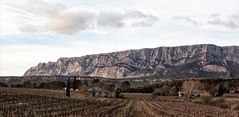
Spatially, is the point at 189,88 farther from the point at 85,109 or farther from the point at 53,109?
the point at 53,109

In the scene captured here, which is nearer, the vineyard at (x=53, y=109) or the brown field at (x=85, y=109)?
the vineyard at (x=53, y=109)

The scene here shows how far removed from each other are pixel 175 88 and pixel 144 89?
19415mm

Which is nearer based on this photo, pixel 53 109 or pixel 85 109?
pixel 53 109

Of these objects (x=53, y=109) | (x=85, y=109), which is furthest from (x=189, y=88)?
(x=53, y=109)

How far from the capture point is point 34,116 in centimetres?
3934

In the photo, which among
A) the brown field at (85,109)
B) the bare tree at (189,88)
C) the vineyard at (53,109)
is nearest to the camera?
the vineyard at (53,109)

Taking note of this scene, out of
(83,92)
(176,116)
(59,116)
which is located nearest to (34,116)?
(59,116)

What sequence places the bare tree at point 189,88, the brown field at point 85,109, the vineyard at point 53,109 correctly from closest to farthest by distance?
1. the vineyard at point 53,109
2. the brown field at point 85,109
3. the bare tree at point 189,88

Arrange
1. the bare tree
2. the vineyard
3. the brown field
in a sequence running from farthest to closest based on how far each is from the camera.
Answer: the bare tree < the brown field < the vineyard

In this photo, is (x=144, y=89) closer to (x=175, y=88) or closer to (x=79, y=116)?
(x=175, y=88)

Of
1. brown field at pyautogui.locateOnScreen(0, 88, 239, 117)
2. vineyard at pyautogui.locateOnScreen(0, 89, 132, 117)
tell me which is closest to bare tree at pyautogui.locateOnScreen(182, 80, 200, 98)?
brown field at pyautogui.locateOnScreen(0, 88, 239, 117)

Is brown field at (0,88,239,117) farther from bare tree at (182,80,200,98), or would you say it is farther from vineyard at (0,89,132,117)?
bare tree at (182,80,200,98)

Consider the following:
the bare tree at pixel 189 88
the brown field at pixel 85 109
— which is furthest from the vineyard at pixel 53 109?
the bare tree at pixel 189 88

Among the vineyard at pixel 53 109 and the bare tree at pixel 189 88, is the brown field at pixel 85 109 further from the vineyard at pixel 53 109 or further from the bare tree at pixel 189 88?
the bare tree at pixel 189 88
